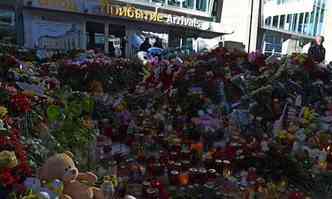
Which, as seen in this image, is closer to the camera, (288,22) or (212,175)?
(212,175)

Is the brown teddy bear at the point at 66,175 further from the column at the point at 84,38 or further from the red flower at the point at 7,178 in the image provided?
the column at the point at 84,38

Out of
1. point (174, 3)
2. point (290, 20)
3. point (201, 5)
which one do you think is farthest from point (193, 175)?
point (290, 20)

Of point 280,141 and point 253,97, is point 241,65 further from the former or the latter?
point 280,141

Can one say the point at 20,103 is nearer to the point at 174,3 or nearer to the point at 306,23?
the point at 174,3

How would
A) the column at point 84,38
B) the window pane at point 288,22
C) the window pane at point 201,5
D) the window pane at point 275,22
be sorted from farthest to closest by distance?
the window pane at point 288,22 → the window pane at point 275,22 → the window pane at point 201,5 → the column at point 84,38

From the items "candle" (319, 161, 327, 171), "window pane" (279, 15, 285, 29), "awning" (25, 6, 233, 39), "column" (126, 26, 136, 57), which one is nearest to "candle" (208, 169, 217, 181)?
"candle" (319, 161, 327, 171)

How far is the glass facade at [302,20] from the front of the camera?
1448 inches

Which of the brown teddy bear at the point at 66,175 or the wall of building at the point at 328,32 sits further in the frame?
the wall of building at the point at 328,32

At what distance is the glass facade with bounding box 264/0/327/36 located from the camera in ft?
121

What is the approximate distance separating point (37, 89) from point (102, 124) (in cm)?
118

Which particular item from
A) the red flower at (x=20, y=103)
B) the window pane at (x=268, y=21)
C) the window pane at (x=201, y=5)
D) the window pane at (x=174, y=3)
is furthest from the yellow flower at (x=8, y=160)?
the window pane at (x=268, y=21)

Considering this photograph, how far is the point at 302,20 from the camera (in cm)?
3988

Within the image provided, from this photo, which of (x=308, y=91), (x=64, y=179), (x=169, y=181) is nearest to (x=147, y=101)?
(x=308, y=91)

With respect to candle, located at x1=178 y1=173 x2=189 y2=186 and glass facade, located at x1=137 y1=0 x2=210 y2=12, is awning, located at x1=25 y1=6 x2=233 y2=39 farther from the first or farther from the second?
candle, located at x1=178 y1=173 x2=189 y2=186
